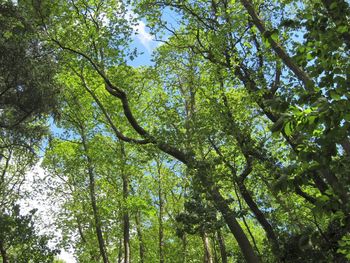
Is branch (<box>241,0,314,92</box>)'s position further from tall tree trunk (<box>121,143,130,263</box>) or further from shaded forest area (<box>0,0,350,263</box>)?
tall tree trunk (<box>121,143,130,263</box>)

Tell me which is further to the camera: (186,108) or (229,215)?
(186,108)

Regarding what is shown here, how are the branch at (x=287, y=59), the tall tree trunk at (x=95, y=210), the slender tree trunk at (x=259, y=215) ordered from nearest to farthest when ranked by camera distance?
the branch at (x=287, y=59)
the slender tree trunk at (x=259, y=215)
the tall tree trunk at (x=95, y=210)

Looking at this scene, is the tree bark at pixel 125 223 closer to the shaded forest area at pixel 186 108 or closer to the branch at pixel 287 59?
the shaded forest area at pixel 186 108

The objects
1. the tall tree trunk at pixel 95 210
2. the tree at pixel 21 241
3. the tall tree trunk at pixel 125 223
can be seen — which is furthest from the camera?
the tall tree trunk at pixel 95 210

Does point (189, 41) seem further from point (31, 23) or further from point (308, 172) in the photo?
point (308, 172)

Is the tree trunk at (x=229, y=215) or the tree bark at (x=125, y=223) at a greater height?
the tree bark at (x=125, y=223)

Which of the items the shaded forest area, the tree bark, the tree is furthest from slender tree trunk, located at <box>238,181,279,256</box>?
the tree

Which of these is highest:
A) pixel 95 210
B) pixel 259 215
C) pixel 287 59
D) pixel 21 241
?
pixel 95 210

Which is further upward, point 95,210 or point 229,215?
point 95,210

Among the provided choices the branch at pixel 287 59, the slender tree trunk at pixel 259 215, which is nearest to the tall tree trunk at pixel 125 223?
the slender tree trunk at pixel 259 215

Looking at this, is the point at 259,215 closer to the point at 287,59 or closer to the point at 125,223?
the point at 287,59

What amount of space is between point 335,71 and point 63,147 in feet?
65.2

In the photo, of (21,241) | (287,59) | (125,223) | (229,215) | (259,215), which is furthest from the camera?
(125,223)

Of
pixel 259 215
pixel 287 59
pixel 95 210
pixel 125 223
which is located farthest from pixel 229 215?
pixel 95 210
